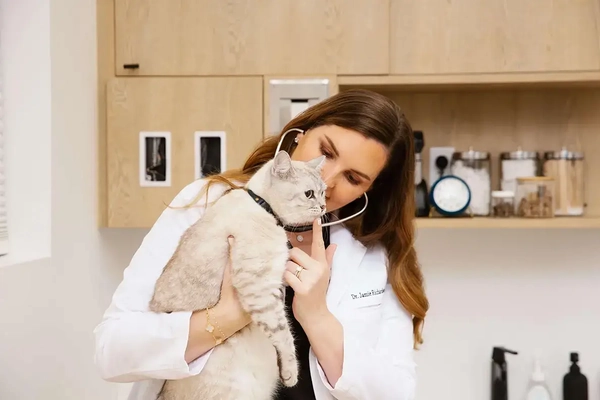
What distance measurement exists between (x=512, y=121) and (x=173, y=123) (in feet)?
3.90

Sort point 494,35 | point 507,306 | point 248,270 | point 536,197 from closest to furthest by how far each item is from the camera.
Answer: point 248,270 < point 494,35 < point 536,197 < point 507,306

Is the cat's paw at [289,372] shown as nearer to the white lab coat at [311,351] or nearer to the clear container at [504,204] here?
the white lab coat at [311,351]

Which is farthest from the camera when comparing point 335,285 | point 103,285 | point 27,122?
point 103,285

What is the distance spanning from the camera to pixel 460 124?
2.06 m

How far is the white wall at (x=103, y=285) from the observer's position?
1.51 meters

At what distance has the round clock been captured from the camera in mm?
1841

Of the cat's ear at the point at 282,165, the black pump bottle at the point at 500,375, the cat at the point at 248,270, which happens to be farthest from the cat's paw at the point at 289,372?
the black pump bottle at the point at 500,375

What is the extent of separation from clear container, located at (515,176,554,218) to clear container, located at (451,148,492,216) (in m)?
0.11

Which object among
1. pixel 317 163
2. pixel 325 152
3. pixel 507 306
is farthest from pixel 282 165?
pixel 507 306

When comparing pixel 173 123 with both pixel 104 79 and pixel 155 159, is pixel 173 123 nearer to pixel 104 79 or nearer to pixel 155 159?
pixel 155 159

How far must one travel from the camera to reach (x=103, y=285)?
1965 mm

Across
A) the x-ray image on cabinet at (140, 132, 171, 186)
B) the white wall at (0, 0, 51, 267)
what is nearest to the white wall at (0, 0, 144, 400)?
the white wall at (0, 0, 51, 267)

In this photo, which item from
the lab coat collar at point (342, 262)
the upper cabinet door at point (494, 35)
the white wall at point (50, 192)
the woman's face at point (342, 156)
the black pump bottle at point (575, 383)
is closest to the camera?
the woman's face at point (342, 156)

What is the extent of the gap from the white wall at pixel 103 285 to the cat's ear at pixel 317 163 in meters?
0.82
